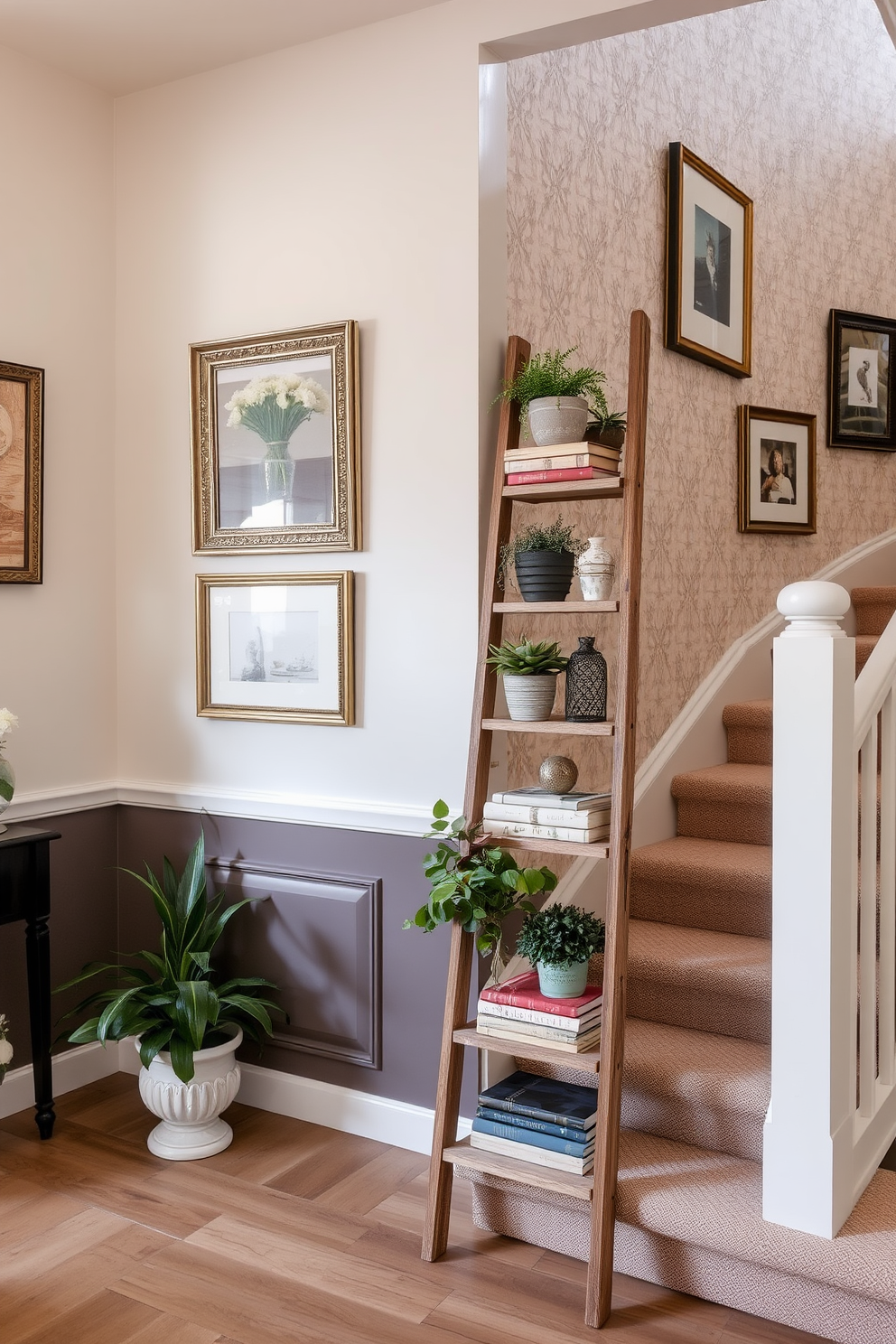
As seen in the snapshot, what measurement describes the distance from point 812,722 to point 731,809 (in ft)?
4.28

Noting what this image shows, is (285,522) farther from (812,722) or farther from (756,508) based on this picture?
(756,508)

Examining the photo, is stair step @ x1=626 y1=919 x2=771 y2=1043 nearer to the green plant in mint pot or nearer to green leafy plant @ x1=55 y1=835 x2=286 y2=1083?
the green plant in mint pot

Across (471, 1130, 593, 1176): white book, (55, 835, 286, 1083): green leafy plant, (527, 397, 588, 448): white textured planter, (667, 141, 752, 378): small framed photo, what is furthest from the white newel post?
(667, 141, 752, 378): small framed photo

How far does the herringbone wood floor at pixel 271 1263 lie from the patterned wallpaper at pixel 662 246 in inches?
43.1

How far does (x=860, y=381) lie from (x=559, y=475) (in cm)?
255

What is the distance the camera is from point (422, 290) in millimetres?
2697

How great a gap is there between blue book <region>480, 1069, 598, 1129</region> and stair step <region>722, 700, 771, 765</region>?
4.91 ft

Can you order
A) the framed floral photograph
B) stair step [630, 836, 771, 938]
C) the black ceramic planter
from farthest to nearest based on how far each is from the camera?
stair step [630, 836, 771, 938] < the framed floral photograph < the black ceramic planter

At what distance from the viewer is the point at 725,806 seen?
10.9ft

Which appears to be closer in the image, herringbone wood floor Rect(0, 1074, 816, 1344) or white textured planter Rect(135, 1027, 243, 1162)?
herringbone wood floor Rect(0, 1074, 816, 1344)

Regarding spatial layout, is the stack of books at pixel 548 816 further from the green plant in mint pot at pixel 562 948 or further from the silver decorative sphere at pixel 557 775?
the green plant in mint pot at pixel 562 948

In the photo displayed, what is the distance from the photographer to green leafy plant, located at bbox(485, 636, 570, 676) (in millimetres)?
2336

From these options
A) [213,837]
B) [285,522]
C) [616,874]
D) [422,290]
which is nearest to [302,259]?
[422,290]

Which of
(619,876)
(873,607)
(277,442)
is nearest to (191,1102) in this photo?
(619,876)
